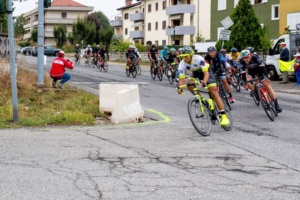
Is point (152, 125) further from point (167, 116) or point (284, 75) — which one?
point (284, 75)

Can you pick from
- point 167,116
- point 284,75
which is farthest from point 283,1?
point 167,116

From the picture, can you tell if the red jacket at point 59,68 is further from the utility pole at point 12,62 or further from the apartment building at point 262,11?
the apartment building at point 262,11

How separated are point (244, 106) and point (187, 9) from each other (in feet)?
178

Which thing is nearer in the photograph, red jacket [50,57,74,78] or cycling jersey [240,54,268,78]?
cycling jersey [240,54,268,78]

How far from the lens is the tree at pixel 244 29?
3512 cm

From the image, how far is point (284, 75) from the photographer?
88.1 ft

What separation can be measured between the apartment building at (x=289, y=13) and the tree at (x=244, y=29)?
5.53 meters

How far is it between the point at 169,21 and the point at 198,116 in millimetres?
65849

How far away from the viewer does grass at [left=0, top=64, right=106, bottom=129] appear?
12662 mm

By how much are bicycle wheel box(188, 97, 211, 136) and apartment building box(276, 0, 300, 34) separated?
1217 inches

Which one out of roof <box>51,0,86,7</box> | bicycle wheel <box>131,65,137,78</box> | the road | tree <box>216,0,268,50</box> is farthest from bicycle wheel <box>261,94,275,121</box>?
roof <box>51,0,86,7</box>

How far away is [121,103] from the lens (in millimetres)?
12906

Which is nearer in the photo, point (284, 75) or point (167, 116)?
point (167, 116)

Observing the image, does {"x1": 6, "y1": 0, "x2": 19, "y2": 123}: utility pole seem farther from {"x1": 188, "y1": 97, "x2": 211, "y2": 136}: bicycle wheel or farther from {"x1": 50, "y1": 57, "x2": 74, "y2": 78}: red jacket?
{"x1": 50, "y1": 57, "x2": 74, "y2": 78}: red jacket
